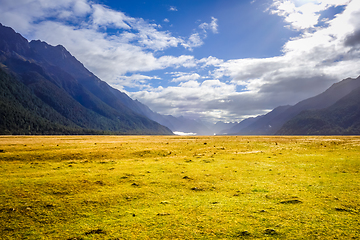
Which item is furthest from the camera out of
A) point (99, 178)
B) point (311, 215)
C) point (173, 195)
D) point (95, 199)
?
point (99, 178)

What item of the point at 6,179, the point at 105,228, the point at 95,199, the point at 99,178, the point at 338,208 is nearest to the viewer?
the point at 105,228

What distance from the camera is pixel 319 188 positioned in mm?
16656

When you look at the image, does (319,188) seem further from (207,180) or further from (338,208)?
(207,180)

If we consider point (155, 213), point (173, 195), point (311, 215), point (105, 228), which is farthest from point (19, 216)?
point (311, 215)

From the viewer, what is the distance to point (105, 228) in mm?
10227

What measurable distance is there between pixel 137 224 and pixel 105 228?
170cm

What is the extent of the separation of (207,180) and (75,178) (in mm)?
13887

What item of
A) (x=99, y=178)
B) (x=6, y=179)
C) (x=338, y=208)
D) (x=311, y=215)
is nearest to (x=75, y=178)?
(x=99, y=178)

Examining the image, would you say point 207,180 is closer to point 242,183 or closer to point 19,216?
point 242,183

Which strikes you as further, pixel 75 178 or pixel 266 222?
pixel 75 178

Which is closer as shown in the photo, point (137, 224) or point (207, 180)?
point (137, 224)

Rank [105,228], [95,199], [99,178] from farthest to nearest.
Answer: [99,178] → [95,199] → [105,228]

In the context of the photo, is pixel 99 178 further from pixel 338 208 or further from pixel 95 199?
pixel 338 208

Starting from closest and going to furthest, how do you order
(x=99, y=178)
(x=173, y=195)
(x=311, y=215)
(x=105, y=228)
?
(x=105, y=228), (x=311, y=215), (x=173, y=195), (x=99, y=178)
